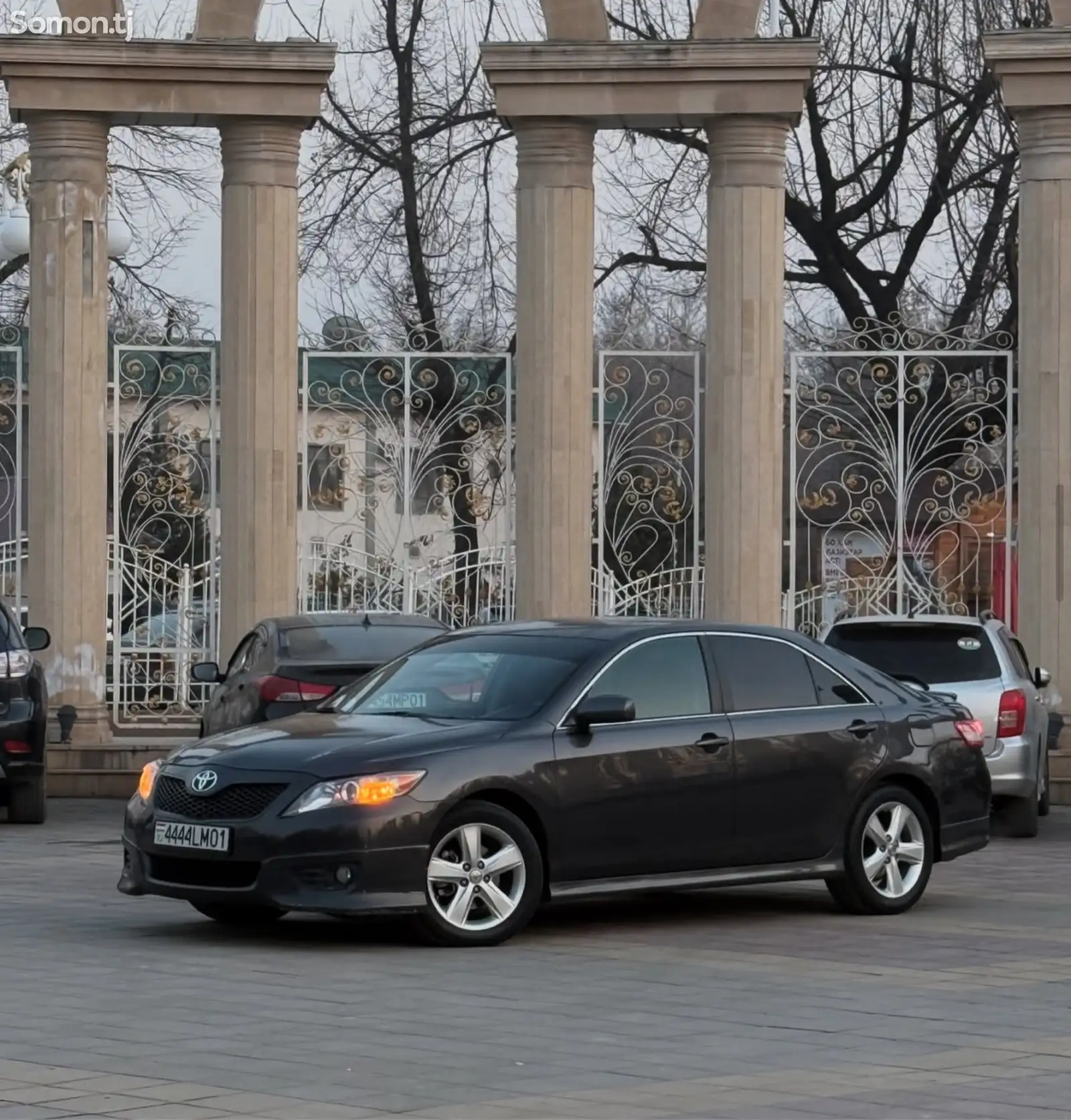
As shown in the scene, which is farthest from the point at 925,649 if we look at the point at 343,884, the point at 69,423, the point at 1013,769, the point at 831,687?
the point at 69,423

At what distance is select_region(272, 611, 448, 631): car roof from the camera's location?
17.1 metres

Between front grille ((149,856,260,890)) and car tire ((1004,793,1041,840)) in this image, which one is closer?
front grille ((149,856,260,890))

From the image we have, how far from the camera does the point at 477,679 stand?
1161 cm

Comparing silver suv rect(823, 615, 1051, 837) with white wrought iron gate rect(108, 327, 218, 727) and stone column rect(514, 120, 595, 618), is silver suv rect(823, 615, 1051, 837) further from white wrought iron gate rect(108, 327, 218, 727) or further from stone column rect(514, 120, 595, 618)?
white wrought iron gate rect(108, 327, 218, 727)

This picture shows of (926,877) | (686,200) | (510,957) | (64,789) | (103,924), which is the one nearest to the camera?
(510,957)

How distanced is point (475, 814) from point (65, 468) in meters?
9.56

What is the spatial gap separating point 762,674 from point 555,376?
7728 mm

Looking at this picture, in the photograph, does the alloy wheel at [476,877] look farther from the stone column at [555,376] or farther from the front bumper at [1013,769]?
the stone column at [555,376]

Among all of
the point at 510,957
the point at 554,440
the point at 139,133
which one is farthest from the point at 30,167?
the point at 139,133

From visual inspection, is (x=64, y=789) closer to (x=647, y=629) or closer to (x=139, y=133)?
(x=647, y=629)

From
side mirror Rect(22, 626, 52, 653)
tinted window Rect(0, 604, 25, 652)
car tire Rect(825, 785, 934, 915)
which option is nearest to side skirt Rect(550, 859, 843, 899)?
car tire Rect(825, 785, 934, 915)

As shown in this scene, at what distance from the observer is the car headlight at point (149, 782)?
1112cm

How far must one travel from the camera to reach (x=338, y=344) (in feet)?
67.4

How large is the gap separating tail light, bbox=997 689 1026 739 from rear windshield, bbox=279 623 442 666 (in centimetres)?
383
